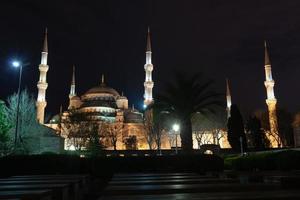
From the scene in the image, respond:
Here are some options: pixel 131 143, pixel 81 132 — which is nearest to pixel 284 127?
pixel 131 143

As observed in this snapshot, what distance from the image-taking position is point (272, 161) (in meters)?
18.2

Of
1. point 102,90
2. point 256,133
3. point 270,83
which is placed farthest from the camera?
point 102,90

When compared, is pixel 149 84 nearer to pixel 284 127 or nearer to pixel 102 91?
pixel 102 91

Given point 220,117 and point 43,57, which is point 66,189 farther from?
point 43,57

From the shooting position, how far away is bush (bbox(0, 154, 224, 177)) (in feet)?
67.1

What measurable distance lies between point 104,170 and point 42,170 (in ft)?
12.9

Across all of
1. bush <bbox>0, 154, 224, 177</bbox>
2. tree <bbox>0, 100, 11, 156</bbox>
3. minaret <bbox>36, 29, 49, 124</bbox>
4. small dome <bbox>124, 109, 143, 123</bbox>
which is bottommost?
bush <bbox>0, 154, 224, 177</bbox>

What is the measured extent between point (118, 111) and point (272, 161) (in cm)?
5271

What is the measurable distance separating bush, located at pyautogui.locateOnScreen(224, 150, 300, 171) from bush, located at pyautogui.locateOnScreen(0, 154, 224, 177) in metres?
1.82

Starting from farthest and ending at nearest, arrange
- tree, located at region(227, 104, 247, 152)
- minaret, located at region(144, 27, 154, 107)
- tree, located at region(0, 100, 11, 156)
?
minaret, located at region(144, 27, 154, 107) < tree, located at region(227, 104, 247, 152) < tree, located at region(0, 100, 11, 156)

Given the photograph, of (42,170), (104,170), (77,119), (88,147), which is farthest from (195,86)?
(77,119)

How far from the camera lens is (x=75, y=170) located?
2109 centimetres

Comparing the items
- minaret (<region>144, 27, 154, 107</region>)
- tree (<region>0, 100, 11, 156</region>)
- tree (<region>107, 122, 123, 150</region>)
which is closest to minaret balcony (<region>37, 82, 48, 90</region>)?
tree (<region>107, 122, 123, 150</region>)

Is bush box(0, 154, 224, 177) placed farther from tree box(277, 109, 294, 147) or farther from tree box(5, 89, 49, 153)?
tree box(277, 109, 294, 147)
